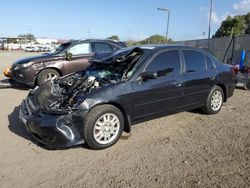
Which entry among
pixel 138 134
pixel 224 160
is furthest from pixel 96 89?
pixel 224 160

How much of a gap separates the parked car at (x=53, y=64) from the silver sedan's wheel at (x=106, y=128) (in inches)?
168

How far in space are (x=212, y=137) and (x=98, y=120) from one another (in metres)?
2.05

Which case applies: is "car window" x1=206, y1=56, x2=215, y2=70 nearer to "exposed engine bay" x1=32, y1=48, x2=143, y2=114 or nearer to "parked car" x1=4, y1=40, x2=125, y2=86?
"exposed engine bay" x1=32, y1=48, x2=143, y2=114

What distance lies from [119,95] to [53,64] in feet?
16.1

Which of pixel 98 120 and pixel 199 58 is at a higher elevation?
pixel 199 58

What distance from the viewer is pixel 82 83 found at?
4988mm

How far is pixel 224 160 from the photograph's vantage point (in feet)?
13.7

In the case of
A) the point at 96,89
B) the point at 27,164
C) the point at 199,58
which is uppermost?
the point at 199,58

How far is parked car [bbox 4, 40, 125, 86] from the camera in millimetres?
8891

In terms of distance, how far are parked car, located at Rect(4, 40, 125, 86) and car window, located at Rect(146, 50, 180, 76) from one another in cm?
353

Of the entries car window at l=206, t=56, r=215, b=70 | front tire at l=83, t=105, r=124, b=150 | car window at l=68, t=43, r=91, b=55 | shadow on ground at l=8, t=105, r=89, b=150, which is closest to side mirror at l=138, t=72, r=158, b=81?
front tire at l=83, t=105, r=124, b=150

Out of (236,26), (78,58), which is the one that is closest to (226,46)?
(78,58)

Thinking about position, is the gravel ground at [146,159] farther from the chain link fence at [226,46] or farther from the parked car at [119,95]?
the chain link fence at [226,46]

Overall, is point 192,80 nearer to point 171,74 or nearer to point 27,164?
point 171,74
